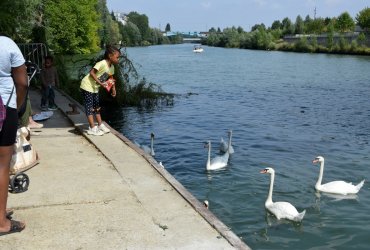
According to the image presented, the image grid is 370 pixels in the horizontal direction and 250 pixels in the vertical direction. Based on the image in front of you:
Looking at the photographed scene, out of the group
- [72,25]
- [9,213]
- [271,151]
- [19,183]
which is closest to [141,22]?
Result: [72,25]

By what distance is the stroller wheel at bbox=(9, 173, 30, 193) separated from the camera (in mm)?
5358

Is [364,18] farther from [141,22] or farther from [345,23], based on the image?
[141,22]

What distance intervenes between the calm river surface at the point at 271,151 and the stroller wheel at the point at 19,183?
330cm

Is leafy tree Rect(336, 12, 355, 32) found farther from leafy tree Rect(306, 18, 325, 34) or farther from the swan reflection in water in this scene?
the swan reflection in water

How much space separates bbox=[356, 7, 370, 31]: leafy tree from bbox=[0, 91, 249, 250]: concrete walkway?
338 ft

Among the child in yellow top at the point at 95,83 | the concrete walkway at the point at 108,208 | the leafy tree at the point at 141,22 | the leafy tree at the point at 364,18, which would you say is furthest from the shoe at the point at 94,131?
the leafy tree at the point at 141,22

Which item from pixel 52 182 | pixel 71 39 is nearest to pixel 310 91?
pixel 52 182

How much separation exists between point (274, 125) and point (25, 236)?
547 inches

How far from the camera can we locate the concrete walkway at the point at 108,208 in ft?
13.9

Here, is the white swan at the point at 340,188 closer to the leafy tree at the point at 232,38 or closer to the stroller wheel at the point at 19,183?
the stroller wheel at the point at 19,183

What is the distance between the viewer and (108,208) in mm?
5031

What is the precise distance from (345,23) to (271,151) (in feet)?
354

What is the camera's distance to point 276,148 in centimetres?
1327

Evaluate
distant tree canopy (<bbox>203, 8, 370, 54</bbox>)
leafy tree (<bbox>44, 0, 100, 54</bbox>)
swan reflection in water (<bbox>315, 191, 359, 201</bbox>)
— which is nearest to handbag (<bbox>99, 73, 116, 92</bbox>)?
swan reflection in water (<bbox>315, 191, 359, 201</bbox>)
